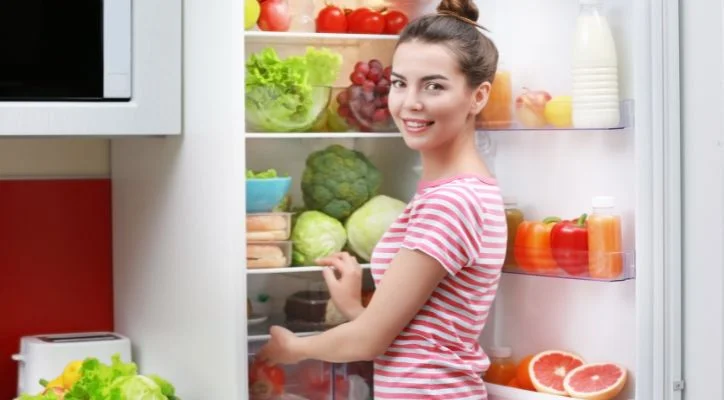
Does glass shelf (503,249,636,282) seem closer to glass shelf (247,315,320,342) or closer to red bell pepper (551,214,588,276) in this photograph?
red bell pepper (551,214,588,276)

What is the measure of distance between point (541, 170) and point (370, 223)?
317mm

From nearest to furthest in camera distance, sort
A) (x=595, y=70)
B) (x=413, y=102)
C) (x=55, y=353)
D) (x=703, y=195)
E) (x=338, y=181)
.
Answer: (x=703, y=195)
(x=595, y=70)
(x=413, y=102)
(x=338, y=181)
(x=55, y=353)

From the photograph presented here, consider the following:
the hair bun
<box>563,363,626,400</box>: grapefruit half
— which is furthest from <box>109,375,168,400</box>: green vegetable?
the hair bun

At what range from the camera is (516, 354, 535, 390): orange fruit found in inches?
78.6

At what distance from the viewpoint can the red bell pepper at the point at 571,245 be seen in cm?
192

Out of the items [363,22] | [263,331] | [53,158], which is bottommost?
[263,331]

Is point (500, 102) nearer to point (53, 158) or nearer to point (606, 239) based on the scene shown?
point (606, 239)

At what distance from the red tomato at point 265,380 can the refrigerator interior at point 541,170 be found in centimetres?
5

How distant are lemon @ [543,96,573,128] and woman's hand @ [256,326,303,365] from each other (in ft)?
1.90

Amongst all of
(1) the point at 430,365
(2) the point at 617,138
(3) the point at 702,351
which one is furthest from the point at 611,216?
(1) the point at 430,365

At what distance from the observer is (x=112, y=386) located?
214cm

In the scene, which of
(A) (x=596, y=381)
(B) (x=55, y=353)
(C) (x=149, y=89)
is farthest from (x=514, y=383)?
(B) (x=55, y=353)

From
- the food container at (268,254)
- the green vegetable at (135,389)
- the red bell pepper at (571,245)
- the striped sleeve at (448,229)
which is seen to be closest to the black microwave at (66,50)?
the food container at (268,254)

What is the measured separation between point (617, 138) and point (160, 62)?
2.84 ft
